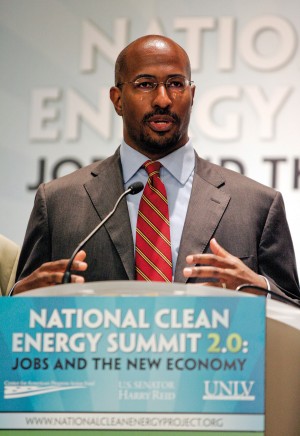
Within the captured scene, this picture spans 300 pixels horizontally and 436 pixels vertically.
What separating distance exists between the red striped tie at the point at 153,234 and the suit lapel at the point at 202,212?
0.04 m

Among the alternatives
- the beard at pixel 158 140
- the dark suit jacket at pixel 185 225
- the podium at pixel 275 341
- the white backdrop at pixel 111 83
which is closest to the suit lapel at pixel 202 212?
the dark suit jacket at pixel 185 225

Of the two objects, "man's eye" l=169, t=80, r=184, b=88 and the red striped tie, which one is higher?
"man's eye" l=169, t=80, r=184, b=88

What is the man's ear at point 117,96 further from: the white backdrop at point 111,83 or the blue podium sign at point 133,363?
the blue podium sign at point 133,363

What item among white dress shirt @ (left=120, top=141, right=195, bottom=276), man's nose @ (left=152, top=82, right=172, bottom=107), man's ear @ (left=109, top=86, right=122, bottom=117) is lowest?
white dress shirt @ (left=120, top=141, right=195, bottom=276)

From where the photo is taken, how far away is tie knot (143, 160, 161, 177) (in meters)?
3.04

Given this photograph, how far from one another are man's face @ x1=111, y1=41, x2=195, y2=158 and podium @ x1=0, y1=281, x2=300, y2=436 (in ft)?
3.92

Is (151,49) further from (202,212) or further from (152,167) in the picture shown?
(202,212)

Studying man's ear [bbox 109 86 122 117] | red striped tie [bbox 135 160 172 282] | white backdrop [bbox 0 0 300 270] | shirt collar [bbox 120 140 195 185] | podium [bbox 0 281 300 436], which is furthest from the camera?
white backdrop [bbox 0 0 300 270]

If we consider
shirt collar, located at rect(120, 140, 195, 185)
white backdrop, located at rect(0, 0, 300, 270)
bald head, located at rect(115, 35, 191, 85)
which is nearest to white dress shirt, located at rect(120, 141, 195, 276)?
shirt collar, located at rect(120, 140, 195, 185)

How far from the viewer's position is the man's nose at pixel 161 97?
3004 millimetres

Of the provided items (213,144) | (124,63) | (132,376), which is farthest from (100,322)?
(213,144)

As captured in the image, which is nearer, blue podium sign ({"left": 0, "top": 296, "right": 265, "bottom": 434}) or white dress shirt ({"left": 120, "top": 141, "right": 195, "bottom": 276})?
blue podium sign ({"left": 0, "top": 296, "right": 265, "bottom": 434})

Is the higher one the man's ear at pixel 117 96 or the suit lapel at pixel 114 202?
the man's ear at pixel 117 96

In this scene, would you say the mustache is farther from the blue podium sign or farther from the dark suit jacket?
the blue podium sign
